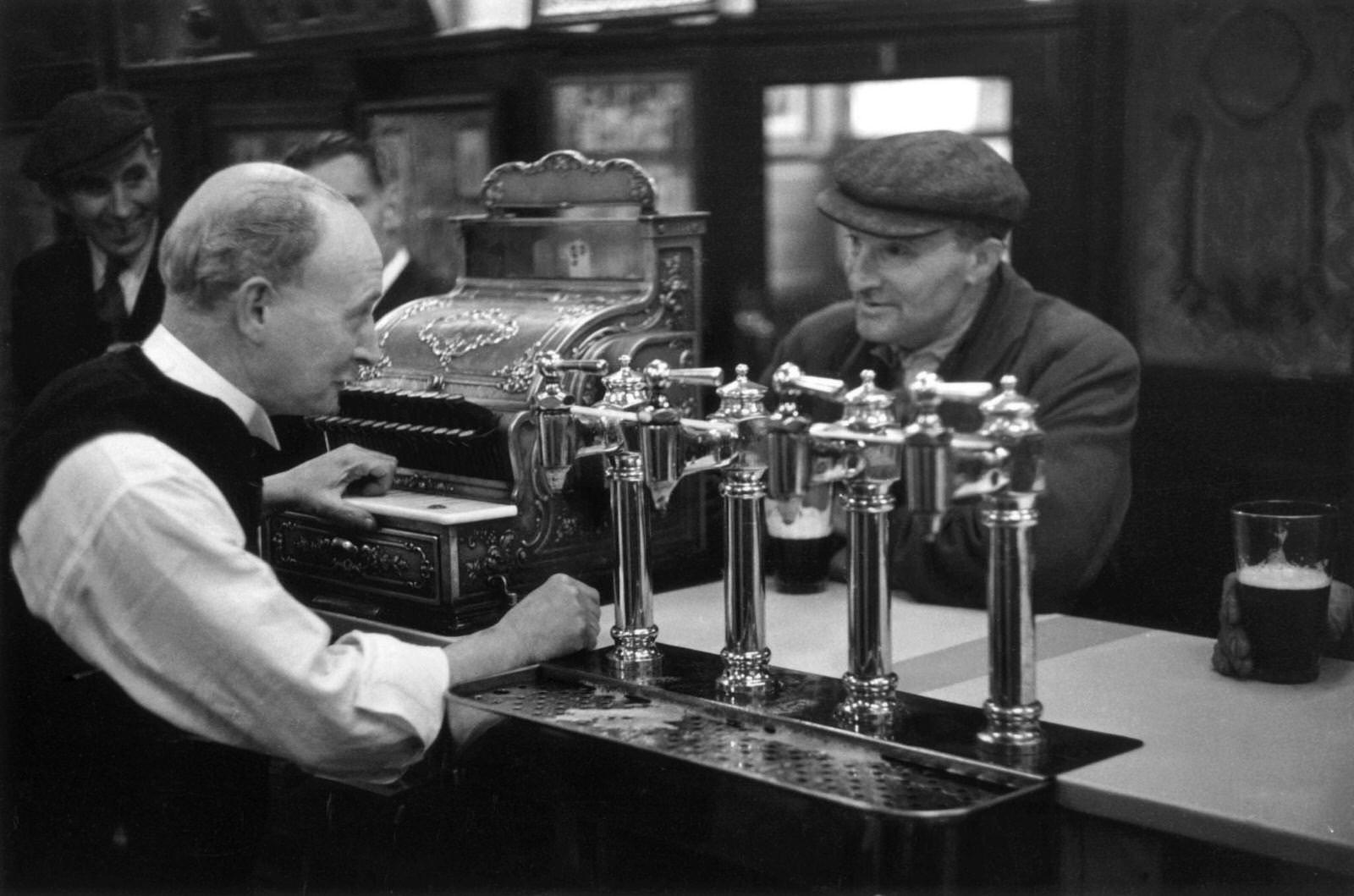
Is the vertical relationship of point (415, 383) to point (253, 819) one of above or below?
above

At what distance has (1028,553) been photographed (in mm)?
1676

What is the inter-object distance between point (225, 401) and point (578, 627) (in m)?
0.58

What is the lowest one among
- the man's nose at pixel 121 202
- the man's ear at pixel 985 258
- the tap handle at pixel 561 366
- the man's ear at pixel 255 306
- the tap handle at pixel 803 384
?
the tap handle at pixel 561 366

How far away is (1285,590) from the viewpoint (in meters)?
1.91

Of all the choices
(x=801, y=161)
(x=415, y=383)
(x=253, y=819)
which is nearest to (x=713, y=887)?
(x=253, y=819)

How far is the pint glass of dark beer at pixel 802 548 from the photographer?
2.52 m

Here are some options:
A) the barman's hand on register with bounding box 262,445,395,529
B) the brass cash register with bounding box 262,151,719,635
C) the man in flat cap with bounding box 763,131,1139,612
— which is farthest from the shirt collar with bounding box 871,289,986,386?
the barman's hand on register with bounding box 262,445,395,529

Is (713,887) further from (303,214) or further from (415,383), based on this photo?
(415,383)

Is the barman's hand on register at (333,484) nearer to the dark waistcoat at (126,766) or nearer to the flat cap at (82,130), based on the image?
the dark waistcoat at (126,766)

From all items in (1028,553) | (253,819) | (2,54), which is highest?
(2,54)

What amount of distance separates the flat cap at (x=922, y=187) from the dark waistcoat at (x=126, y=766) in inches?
50.6

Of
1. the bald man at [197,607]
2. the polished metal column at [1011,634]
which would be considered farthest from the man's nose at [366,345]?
the polished metal column at [1011,634]

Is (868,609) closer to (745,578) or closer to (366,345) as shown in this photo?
(745,578)

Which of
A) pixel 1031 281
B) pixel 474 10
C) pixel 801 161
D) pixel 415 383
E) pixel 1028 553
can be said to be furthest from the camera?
pixel 474 10
